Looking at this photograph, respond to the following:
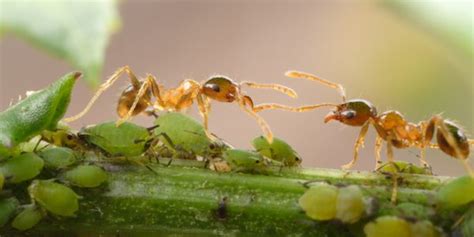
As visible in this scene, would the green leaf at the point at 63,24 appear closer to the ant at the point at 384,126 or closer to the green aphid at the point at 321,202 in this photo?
the ant at the point at 384,126

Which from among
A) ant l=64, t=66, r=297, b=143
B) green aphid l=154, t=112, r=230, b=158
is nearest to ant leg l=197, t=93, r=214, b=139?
ant l=64, t=66, r=297, b=143

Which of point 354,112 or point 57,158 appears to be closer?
point 57,158

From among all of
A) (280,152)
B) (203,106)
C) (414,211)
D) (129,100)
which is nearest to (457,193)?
(414,211)

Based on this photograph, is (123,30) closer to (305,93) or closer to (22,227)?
(305,93)

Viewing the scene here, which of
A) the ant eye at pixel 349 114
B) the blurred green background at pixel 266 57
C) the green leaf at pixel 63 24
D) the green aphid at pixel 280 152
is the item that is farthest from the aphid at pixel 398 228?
the blurred green background at pixel 266 57

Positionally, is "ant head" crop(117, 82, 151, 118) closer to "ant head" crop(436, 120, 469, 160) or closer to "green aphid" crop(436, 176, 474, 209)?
"ant head" crop(436, 120, 469, 160)

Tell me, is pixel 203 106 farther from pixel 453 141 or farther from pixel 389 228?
pixel 389 228
